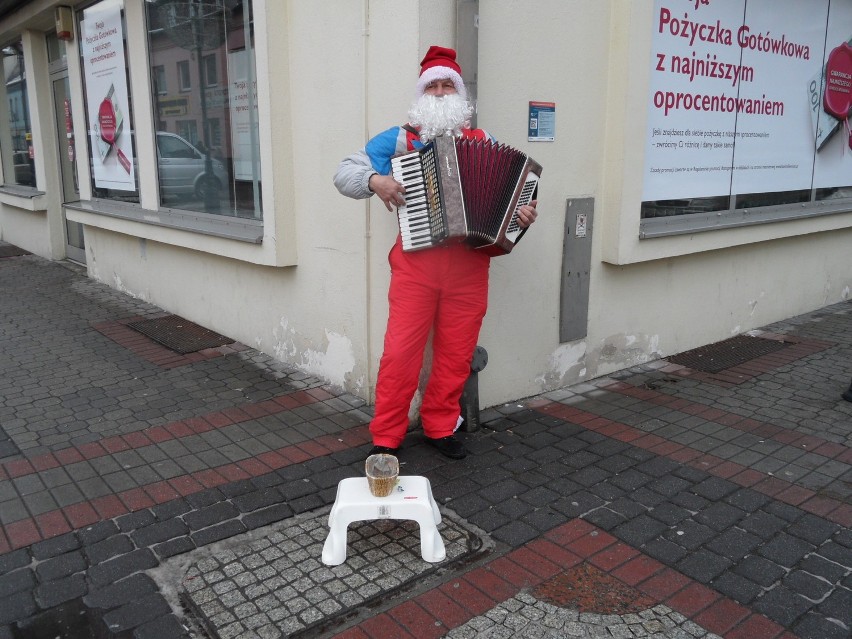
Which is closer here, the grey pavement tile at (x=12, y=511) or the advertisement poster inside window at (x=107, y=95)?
the grey pavement tile at (x=12, y=511)

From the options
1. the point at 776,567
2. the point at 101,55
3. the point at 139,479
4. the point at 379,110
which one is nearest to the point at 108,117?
the point at 101,55

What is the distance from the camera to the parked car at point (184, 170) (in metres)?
6.13

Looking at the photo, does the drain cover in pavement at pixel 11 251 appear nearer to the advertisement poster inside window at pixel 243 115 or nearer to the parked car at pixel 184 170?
the parked car at pixel 184 170

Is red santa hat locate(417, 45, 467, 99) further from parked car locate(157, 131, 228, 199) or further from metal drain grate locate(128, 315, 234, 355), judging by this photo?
metal drain grate locate(128, 315, 234, 355)

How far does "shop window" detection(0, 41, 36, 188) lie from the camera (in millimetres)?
10398

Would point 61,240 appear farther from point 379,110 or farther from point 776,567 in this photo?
point 776,567

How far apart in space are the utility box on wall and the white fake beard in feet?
4.58

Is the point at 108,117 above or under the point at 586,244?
above

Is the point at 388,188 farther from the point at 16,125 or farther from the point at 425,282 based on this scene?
the point at 16,125

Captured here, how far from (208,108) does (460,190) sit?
3.39 m

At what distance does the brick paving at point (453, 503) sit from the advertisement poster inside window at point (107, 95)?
2537 millimetres

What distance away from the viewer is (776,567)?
3068mm

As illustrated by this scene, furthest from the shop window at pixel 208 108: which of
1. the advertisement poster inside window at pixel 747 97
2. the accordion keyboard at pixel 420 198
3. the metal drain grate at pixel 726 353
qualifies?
the metal drain grate at pixel 726 353

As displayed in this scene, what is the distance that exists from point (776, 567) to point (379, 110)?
2.99m
